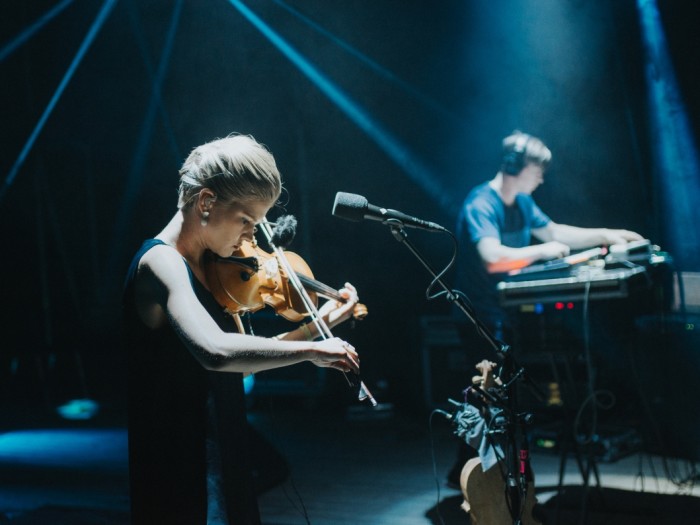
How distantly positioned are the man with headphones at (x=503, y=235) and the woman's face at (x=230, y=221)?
1.80m

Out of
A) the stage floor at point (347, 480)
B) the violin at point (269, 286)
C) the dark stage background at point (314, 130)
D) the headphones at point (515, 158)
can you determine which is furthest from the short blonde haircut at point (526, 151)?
the dark stage background at point (314, 130)

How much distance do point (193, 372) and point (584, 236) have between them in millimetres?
2538

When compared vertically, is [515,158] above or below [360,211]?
above

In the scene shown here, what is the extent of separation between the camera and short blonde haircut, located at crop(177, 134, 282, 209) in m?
1.52

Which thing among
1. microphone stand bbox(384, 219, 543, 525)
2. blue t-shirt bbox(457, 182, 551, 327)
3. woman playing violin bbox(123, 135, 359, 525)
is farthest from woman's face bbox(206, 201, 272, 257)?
blue t-shirt bbox(457, 182, 551, 327)

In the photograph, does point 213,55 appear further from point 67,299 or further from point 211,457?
point 211,457

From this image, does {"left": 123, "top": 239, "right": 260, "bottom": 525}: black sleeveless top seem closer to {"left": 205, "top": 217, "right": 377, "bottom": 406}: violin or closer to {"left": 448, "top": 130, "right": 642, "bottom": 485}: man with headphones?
{"left": 205, "top": 217, "right": 377, "bottom": 406}: violin

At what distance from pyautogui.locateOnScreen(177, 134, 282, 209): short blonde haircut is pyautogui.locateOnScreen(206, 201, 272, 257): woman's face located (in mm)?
17

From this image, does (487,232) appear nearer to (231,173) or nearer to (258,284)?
(258,284)

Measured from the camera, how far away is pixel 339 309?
2.24 meters

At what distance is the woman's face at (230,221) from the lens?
1.55 m

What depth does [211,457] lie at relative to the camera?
1492mm

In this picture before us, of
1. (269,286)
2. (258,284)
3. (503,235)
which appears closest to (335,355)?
(258,284)

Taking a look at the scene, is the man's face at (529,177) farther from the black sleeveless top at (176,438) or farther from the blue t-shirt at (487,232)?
the black sleeveless top at (176,438)
